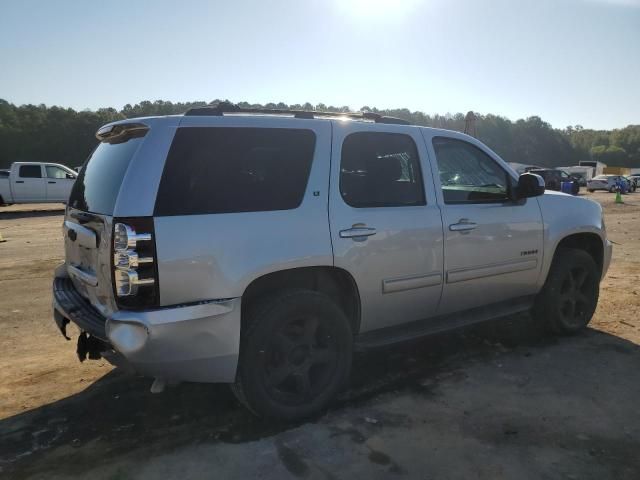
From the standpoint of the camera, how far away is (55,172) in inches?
810

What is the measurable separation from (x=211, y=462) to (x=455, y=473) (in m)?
1.32

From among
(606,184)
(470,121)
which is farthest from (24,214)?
(606,184)

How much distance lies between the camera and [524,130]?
113 meters

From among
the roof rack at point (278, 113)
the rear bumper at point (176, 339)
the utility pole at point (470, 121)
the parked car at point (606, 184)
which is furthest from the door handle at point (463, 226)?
the parked car at point (606, 184)

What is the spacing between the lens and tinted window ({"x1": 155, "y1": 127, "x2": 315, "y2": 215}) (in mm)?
2889

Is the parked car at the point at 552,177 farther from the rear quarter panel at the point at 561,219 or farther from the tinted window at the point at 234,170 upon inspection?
the tinted window at the point at 234,170

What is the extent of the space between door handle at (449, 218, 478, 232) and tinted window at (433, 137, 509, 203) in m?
0.17

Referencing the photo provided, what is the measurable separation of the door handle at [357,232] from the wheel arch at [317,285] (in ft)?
0.76

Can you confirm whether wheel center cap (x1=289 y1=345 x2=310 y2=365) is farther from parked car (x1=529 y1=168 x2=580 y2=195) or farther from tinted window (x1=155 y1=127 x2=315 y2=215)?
parked car (x1=529 y1=168 x2=580 y2=195)

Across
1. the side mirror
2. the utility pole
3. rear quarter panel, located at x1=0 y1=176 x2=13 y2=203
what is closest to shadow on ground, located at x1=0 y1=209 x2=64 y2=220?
rear quarter panel, located at x1=0 y1=176 x2=13 y2=203

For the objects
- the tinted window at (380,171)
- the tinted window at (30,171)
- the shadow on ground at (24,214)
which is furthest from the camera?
the tinted window at (30,171)

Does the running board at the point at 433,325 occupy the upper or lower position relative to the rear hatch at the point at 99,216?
lower

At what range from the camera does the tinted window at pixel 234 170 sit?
2889 mm

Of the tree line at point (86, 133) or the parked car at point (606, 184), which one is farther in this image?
the tree line at point (86, 133)
